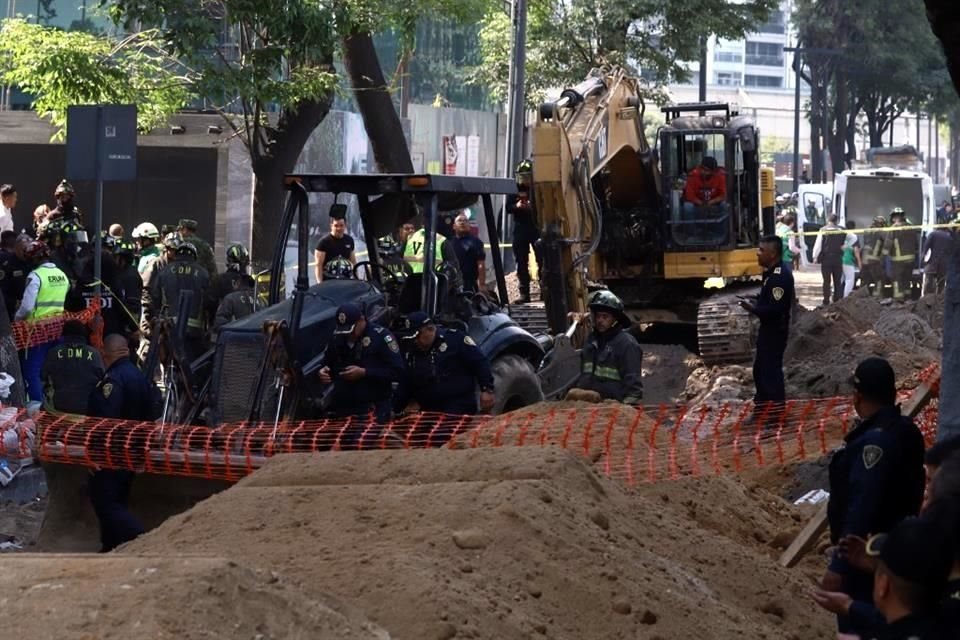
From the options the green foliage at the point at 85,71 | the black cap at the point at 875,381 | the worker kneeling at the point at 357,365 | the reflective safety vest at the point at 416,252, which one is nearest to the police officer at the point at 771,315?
the reflective safety vest at the point at 416,252

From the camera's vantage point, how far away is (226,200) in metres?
27.6

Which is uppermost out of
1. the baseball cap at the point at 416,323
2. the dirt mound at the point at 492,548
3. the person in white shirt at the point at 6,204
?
the person in white shirt at the point at 6,204

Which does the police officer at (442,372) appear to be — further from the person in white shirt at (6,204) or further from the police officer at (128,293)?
the person in white shirt at (6,204)

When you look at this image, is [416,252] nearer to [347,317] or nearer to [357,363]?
[347,317]

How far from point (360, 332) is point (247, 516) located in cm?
319

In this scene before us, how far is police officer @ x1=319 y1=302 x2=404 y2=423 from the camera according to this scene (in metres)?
11.7

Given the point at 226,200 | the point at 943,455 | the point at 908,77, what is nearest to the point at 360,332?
the point at 943,455

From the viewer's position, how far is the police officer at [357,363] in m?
11.7

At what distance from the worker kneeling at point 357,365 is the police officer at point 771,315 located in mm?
3860

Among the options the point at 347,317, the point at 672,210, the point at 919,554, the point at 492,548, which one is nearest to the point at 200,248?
the point at 672,210

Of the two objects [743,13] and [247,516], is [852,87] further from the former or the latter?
[247,516]

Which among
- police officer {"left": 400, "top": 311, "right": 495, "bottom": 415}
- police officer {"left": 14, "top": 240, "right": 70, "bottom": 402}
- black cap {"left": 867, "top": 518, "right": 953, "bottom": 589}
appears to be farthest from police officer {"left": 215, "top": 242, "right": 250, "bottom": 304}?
black cap {"left": 867, "top": 518, "right": 953, "bottom": 589}

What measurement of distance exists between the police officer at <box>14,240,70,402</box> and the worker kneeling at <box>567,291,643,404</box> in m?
5.30

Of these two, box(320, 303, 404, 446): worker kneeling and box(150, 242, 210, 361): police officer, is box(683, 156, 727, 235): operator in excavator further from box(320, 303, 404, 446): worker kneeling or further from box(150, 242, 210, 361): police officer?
box(320, 303, 404, 446): worker kneeling
